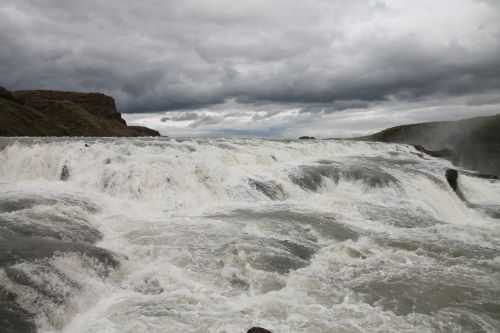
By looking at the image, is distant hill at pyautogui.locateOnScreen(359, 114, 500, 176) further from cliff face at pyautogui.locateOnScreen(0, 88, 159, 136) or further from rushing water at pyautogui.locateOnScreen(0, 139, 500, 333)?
cliff face at pyautogui.locateOnScreen(0, 88, 159, 136)

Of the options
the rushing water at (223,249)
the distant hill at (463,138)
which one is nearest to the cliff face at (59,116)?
the rushing water at (223,249)

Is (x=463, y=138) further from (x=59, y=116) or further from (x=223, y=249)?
(x=59, y=116)

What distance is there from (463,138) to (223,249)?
47846 mm

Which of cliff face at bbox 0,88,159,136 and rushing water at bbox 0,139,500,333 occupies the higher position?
cliff face at bbox 0,88,159,136

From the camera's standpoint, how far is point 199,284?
23.0ft

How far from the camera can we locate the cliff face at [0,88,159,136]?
162ft

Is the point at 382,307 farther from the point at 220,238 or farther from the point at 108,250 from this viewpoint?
the point at 108,250

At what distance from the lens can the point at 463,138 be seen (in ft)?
158

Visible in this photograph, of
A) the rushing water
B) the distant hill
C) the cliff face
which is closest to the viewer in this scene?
the rushing water

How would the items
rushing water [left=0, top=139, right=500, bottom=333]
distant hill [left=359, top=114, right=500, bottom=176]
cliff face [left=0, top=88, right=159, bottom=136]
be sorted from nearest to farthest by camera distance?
rushing water [left=0, top=139, right=500, bottom=333]
distant hill [left=359, top=114, right=500, bottom=176]
cliff face [left=0, top=88, right=159, bottom=136]

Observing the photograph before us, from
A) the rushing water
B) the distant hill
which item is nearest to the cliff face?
the rushing water

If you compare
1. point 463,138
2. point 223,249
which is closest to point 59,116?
point 463,138

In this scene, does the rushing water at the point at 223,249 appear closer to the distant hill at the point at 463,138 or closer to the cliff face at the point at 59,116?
the distant hill at the point at 463,138

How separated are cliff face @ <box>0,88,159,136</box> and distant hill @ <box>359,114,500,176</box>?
48.0 metres
